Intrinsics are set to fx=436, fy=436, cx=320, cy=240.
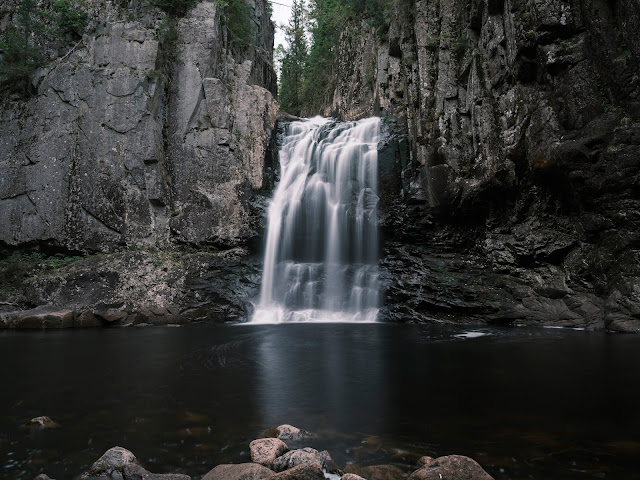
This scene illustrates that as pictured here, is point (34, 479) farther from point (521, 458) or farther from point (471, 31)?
point (471, 31)

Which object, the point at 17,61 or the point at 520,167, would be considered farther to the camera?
the point at 17,61

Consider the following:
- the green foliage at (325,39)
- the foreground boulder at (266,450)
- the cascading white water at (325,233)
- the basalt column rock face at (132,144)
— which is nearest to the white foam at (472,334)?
the cascading white water at (325,233)

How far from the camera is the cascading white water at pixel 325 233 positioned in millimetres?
17297

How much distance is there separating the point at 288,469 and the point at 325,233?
15.5m

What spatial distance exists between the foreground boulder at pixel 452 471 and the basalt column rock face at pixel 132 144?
16448 mm

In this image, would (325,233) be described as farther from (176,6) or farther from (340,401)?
(176,6)

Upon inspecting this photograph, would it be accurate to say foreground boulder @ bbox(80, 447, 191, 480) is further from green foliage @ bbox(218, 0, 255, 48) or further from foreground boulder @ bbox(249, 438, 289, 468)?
green foliage @ bbox(218, 0, 255, 48)

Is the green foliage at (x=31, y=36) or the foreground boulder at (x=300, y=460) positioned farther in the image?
the green foliage at (x=31, y=36)

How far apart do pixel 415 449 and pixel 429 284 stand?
12.6 meters

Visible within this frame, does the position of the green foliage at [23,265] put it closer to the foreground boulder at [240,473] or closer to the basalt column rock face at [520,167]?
the basalt column rock face at [520,167]

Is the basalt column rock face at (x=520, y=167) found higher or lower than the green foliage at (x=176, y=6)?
lower

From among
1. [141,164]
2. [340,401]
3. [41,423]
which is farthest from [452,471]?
[141,164]

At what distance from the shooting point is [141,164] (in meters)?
19.2

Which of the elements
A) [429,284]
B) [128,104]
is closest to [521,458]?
[429,284]
